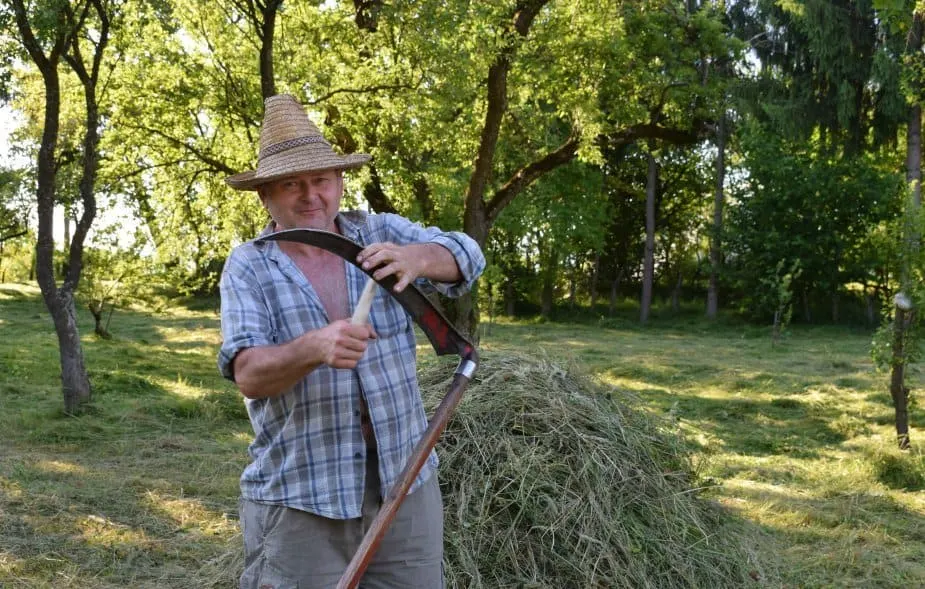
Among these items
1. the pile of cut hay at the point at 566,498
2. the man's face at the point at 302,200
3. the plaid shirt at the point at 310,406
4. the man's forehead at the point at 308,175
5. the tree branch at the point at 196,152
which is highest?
the tree branch at the point at 196,152

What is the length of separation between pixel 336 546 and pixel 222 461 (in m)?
5.33

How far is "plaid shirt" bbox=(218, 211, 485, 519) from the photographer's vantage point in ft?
6.66

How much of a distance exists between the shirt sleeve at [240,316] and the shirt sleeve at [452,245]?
424mm

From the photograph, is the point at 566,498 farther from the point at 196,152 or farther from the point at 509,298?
the point at 509,298

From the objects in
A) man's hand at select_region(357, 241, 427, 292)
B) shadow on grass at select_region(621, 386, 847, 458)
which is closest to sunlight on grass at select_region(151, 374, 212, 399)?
shadow on grass at select_region(621, 386, 847, 458)

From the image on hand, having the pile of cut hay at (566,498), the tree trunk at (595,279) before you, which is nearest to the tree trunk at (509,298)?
the tree trunk at (595,279)

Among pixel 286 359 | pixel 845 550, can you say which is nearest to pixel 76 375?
pixel 845 550

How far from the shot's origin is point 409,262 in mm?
1940

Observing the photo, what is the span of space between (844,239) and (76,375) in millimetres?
18824

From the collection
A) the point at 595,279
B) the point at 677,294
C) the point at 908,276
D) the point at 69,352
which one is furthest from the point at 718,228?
the point at 69,352

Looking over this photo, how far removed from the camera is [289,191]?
84.4 inches

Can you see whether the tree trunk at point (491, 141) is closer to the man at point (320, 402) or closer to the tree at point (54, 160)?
the tree at point (54, 160)

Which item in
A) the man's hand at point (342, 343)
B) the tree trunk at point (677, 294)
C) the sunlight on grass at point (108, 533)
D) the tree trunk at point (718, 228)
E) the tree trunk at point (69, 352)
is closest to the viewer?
the man's hand at point (342, 343)

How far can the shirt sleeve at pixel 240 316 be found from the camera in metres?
1.91
